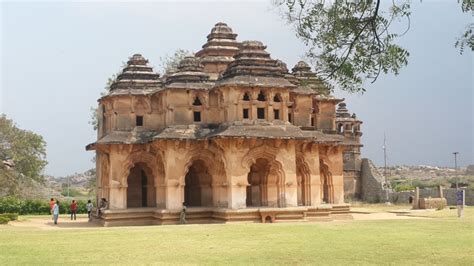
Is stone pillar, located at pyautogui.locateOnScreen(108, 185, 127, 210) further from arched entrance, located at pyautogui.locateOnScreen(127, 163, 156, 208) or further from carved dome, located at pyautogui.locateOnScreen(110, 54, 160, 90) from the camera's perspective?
carved dome, located at pyautogui.locateOnScreen(110, 54, 160, 90)

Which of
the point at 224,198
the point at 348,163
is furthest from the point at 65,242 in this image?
the point at 348,163

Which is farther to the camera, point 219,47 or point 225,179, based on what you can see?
point 219,47

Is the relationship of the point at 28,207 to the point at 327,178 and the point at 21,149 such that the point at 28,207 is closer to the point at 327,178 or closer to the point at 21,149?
the point at 21,149

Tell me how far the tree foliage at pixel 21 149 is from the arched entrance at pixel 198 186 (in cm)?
2369

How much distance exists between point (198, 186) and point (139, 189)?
11.8 feet

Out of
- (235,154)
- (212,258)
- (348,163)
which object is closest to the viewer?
(212,258)

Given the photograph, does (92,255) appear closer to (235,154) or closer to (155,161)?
(235,154)

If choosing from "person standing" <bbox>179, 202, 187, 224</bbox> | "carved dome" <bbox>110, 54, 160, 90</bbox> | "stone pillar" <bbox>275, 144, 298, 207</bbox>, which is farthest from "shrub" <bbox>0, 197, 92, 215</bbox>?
"stone pillar" <bbox>275, 144, 298, 207</bbox>

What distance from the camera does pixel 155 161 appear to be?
3111 cm

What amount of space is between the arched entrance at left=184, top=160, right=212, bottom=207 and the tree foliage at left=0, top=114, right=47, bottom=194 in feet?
77.7

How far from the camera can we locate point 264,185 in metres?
29.4

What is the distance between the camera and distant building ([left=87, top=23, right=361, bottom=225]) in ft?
91.9

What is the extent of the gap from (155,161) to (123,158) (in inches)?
63.3

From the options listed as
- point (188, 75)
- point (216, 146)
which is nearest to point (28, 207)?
point (188, 75)
